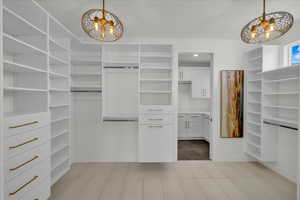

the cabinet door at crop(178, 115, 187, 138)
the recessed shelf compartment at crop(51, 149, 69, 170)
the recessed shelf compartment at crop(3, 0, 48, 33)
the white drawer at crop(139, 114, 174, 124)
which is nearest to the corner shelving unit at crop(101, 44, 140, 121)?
the white drawer at crop(139, 114, 174, 124)

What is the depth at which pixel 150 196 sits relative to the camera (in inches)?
84.7

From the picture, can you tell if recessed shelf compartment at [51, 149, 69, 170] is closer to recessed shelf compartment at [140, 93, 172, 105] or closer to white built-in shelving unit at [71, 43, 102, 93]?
white built-in shelving unit at [71, 43, 102, 93]

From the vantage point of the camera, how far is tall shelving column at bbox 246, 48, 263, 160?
3.15 meters

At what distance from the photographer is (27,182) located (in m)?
1.61

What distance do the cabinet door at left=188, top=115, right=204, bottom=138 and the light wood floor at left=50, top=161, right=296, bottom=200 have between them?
74.8 inches

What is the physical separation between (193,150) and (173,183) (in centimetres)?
177

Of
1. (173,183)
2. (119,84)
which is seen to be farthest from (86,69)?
(173,183)

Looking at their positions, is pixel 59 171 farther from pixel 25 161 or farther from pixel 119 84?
pixel 119 84

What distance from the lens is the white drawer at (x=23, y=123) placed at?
4.56 feet

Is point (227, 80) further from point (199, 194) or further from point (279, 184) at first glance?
point (199, 194)

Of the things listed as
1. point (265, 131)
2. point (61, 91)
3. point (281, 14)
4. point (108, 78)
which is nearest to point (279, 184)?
point (265, 131)

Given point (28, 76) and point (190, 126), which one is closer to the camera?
point (28, 76)

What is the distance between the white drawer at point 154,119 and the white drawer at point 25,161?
1411mm

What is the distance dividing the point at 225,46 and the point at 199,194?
2810mm
